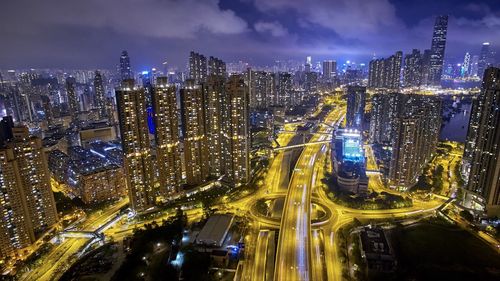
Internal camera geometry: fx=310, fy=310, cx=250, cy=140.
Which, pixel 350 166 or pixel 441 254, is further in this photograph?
pixel 350 166

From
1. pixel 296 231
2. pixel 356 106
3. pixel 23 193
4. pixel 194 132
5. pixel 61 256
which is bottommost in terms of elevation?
pixel 61 256

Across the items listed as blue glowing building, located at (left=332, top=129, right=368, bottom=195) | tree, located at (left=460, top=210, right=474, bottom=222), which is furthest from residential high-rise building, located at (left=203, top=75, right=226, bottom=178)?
tree, located at (left=460, top=210, right=474, bottom=222)

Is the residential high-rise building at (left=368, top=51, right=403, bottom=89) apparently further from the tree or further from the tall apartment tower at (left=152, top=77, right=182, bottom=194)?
the tall apartment tower at (left=152, top=77, right=182, bottom=194)

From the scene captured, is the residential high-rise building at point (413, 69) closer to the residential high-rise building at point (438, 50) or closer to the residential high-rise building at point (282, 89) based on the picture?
the residential high-rise building at point (438, 50)

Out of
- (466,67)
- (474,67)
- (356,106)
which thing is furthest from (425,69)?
(356,106)

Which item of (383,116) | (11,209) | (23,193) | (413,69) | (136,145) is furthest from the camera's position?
(413,69)

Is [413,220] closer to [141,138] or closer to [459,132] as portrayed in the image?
[141,138]

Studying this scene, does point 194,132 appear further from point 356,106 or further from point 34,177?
point 356,106

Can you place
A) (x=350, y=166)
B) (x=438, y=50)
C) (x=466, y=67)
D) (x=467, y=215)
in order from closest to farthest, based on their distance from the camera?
(x=467, y=215) → (x=350, y=166) → (x=438, y=50) → (x=466, y=67)
